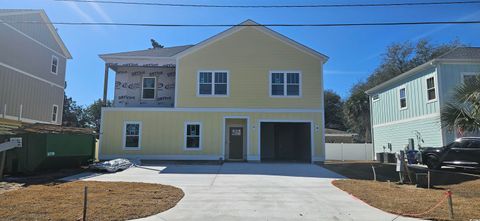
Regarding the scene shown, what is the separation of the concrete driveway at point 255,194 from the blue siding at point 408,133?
276 inches

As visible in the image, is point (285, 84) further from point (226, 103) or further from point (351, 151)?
point (351, 151)

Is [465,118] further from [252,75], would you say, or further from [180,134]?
[180,134]

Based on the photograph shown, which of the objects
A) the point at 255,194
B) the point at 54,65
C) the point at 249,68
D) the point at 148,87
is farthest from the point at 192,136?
the point at 54,65

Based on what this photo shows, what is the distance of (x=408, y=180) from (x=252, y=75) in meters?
10.7

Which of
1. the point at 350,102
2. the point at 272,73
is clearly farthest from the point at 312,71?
the point at 350,102

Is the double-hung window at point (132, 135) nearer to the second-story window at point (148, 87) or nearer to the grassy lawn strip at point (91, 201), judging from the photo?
the second-story window at point (148, 87)

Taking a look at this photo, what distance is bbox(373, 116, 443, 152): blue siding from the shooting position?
61.7ft

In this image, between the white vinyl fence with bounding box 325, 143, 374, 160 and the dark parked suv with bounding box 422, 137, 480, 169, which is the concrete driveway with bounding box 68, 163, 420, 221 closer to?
the dark parked suv with bounding box 422, 137, 480, 169

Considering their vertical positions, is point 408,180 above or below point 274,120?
below

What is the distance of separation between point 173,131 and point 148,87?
4.06 m

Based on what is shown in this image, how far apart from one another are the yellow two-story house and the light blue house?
5562 millimetres

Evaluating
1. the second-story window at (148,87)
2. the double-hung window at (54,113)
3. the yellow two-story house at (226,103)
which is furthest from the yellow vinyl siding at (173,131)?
the double-hung window at (54,113)

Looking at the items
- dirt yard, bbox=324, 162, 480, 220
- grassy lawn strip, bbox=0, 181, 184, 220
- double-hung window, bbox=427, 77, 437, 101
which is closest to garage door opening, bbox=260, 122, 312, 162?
double-hung window, bbox=427, 77, 437, 101

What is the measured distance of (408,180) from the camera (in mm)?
12320
